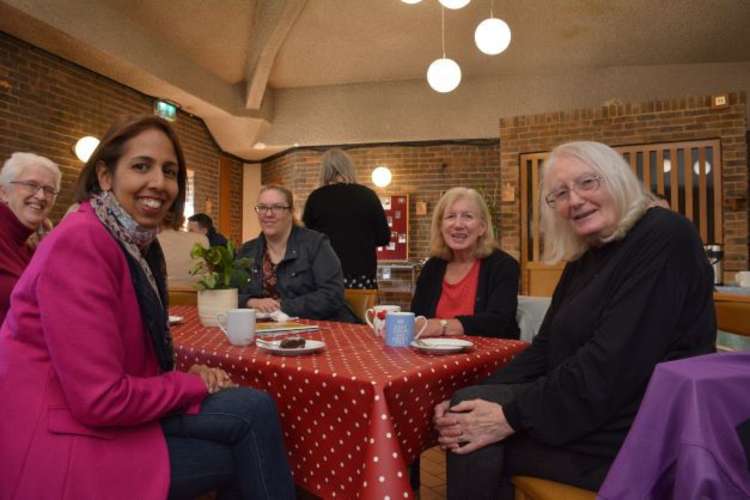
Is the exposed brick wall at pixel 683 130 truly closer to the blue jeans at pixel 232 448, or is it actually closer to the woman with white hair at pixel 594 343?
the woman with white hair at pixel 594 343

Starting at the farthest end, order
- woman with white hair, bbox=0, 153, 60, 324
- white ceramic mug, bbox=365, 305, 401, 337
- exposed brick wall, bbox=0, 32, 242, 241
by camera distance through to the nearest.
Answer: exposed brick wall, bbox=0, 32, 242, 241, woman with white hair, bbox=0, 153, 60, 324, white ceramic mug, bbox=365, 305, 401, 337

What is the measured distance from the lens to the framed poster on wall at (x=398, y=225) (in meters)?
7.95

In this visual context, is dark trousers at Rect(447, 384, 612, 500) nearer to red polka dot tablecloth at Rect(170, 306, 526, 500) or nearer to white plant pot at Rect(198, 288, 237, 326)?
red polka dot tablecloth at Rect(170, 306, 526, 500)

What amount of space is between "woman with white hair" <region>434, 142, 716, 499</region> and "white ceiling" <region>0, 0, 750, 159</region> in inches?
190

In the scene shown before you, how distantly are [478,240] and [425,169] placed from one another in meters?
5.80

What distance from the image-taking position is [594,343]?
126cm

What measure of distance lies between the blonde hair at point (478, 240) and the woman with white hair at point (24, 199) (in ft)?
5.30

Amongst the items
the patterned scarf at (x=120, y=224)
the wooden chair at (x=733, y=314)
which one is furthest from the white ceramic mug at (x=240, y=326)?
the wooden chair at (x=733, y=314)

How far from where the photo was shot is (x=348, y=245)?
356 centimetres

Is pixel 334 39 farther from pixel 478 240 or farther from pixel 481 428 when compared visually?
pixel 481 428

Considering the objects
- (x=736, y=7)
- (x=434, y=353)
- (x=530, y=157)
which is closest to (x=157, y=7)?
(x=530, y=157)

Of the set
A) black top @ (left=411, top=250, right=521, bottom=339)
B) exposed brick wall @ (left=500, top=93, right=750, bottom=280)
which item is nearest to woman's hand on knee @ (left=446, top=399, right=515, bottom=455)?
black top @ (left=411, top=250, right=521, bottom=339)

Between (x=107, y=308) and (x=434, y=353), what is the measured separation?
793 millimetres

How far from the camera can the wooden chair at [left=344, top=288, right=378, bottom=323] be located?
2617mm
